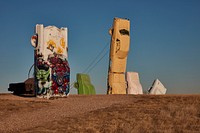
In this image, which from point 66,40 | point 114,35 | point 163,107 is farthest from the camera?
point 114,35

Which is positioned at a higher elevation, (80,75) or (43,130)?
(80,75)

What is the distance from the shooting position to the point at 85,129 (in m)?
10.3

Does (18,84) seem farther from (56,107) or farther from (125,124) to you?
(125,124)

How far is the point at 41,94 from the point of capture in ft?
65.3

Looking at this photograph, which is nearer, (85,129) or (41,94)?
(85,129)

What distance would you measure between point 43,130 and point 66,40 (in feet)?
38.7

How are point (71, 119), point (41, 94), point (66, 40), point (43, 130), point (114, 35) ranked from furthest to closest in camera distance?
point (114, 35) < point (66, 40) < point (41, 94) < point (71, 119) < point (43, 130)

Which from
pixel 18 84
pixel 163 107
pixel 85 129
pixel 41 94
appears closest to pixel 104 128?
pixel 85 129

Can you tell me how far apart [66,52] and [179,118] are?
36.6ft

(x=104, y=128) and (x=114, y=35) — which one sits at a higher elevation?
(x=114, y=35)

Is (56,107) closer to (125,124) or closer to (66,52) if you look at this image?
(125,124)

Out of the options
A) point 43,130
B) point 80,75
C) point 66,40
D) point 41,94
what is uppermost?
point 66,40

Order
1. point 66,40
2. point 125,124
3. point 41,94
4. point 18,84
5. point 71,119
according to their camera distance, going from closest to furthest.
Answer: point 125,124 → point 71,119 → point 41,94 → point 66,40 → point 18,84

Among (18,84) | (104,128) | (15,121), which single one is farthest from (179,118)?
(18,84)
